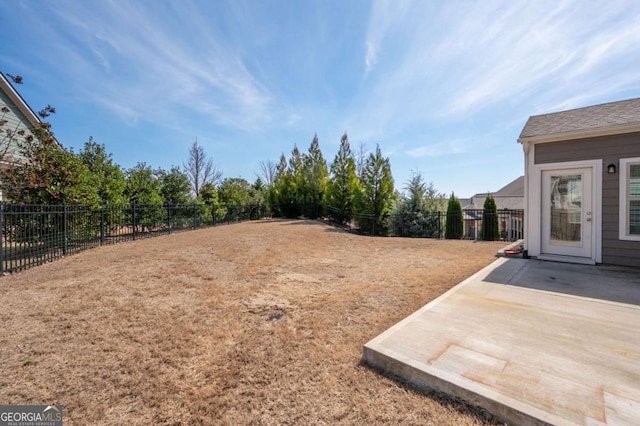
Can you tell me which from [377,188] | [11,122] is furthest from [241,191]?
[11,122]

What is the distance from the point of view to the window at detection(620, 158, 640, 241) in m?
4.98

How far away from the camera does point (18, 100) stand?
10.9m

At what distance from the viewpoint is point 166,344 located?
2.60 metres

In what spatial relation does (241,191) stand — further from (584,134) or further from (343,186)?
(584,134)

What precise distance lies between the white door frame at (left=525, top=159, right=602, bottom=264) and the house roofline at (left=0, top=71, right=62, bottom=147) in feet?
54.0

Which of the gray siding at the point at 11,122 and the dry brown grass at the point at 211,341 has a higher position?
the gray siding at the point at 11,122

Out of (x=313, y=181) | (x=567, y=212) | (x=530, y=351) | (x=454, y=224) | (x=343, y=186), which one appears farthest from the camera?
(x=313, y=181)

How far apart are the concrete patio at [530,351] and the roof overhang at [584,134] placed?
3.13m

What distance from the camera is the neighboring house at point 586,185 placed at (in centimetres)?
502

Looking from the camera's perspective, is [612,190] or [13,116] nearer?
[612,190]

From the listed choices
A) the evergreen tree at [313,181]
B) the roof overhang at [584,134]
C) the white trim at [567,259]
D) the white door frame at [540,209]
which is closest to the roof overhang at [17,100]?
the evergreen tree at [313,181]

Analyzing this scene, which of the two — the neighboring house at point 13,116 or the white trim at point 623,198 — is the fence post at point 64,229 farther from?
the white trim at point 623,198

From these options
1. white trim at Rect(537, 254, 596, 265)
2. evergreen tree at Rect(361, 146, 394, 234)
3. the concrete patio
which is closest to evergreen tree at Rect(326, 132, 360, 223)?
evergreen tree at Rect(361, 146, 394, 234)

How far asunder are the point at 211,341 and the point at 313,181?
1584cm
